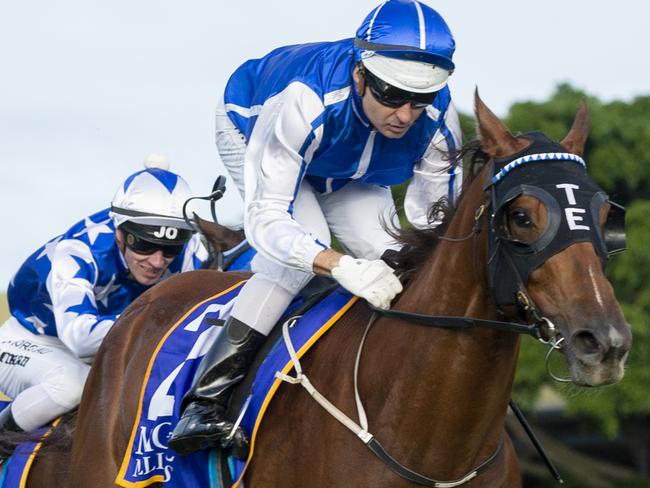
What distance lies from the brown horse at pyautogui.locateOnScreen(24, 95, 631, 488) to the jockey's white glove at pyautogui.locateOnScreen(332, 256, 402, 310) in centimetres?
9

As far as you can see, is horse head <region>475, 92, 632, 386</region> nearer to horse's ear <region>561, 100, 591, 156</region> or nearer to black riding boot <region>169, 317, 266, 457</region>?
horse's ear <region>561, 100, 591, 156</region>

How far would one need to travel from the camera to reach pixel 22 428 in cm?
673

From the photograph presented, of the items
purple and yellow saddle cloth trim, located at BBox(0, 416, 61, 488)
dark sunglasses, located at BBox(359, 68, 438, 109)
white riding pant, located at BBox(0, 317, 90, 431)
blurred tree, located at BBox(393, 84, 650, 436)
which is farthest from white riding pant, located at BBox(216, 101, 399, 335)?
blurred tree, located at BBox(393, 84, 650, 436)

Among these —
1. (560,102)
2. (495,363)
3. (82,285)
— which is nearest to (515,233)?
(495,363)

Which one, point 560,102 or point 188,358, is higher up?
point 188,358

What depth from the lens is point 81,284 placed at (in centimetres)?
662

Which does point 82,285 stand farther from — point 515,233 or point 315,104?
point 515,233

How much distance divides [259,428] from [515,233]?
1412mm

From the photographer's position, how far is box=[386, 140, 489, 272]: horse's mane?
4.26 metres

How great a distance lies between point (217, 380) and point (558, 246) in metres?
1.76

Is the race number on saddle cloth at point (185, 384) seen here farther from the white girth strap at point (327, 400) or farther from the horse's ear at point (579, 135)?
the horse's ear at point (579, 135)

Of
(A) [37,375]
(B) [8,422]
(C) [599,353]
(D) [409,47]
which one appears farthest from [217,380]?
(B) [8,422]

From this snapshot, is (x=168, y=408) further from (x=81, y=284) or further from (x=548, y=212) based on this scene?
(x=548, y=212)

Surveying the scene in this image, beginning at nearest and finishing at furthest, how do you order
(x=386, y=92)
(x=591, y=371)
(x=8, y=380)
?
(x=591, y=371), (x=386, y=92), (x=8, y=380)
